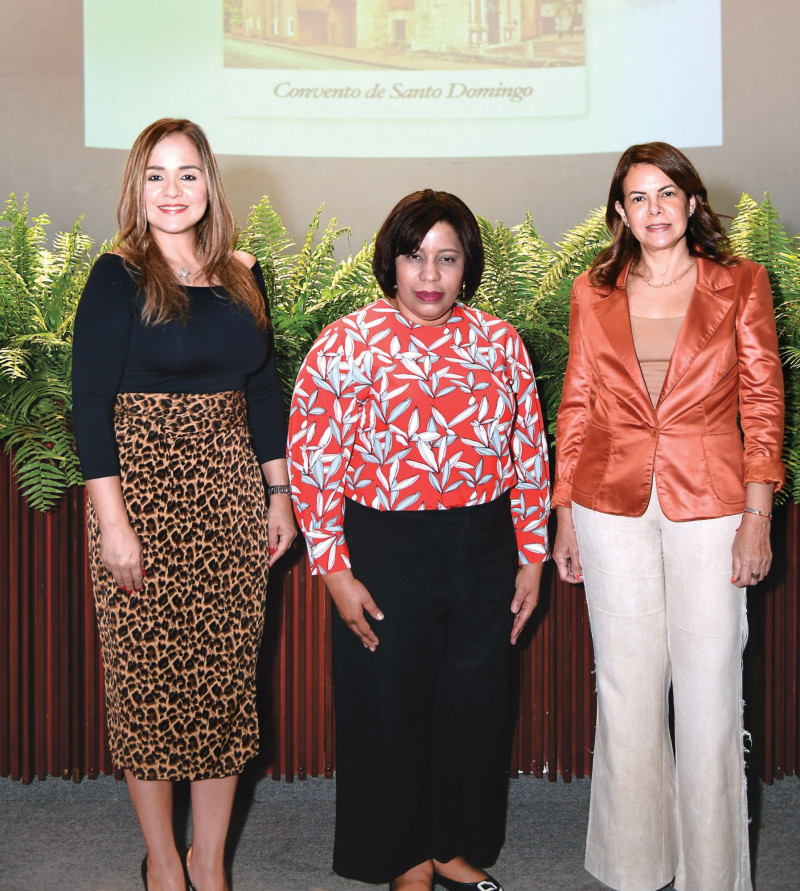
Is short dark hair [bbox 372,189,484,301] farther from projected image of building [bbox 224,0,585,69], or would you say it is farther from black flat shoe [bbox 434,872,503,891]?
projected image of building [bbox 224,0,585,69]

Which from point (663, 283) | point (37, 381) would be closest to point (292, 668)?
point (37, 381)

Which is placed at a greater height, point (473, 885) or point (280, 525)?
point (280, 525)

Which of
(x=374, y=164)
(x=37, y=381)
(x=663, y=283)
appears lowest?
(x=37, y=381)

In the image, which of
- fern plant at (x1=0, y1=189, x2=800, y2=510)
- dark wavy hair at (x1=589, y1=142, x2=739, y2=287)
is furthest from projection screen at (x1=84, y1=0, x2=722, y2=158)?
dark wavy hair at (x1=589, y1=142, x2=739, y2=287)

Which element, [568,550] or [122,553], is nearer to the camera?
[122,553]

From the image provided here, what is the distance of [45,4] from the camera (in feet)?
18.6

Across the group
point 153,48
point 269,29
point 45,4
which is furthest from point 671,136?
point 45,4

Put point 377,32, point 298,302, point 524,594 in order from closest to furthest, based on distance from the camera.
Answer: point 524,594 → point 298,302 → point 377,32

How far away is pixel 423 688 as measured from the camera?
194cm

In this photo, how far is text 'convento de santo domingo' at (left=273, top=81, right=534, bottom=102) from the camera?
535cm

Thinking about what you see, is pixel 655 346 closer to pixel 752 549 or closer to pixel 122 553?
pixel 752 549

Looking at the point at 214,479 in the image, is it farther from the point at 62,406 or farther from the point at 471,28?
the point at 471,28

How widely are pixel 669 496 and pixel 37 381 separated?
1489 millimetres

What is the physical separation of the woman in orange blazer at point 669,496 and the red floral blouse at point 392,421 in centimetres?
23
